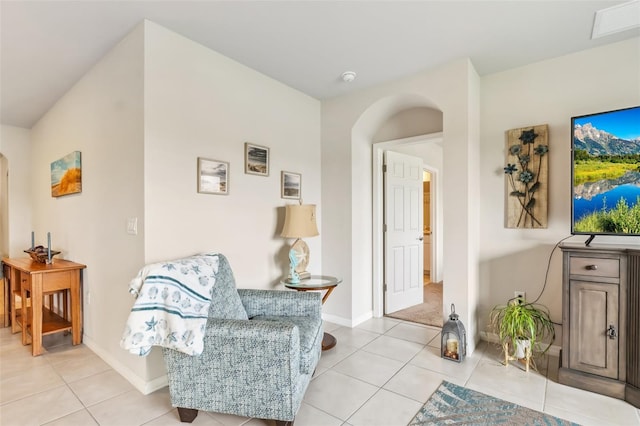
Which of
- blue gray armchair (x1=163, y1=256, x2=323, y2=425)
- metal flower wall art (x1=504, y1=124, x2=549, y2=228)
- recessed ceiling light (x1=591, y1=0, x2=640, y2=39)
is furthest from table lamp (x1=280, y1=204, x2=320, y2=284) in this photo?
recessed ceiling light (x1=591, y1=0, x2=640, y2=39)

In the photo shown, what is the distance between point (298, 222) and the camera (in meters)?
3.01

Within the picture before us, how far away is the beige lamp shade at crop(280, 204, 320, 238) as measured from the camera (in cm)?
299

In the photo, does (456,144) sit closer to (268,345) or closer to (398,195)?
(398,195)

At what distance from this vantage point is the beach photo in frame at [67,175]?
2996 millimetres

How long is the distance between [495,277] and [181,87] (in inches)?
126

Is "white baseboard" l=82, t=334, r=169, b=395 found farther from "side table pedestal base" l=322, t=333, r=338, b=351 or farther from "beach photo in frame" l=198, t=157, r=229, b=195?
"beach photo in frame" l=198, t=157, r=229, b=195

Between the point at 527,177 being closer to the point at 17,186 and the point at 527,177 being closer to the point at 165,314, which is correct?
the point at 165,314

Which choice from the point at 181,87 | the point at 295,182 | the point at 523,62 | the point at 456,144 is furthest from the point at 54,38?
the point at 523,62

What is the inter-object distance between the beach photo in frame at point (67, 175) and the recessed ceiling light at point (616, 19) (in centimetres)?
435

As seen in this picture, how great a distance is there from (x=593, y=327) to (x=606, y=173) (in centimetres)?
111

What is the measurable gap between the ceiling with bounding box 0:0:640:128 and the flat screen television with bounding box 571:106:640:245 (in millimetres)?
734

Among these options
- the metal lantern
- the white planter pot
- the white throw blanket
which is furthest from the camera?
the metal lantern

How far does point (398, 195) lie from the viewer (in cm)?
400

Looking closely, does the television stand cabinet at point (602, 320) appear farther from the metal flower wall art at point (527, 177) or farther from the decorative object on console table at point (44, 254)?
the decorative object on console table at point (44, 254)
